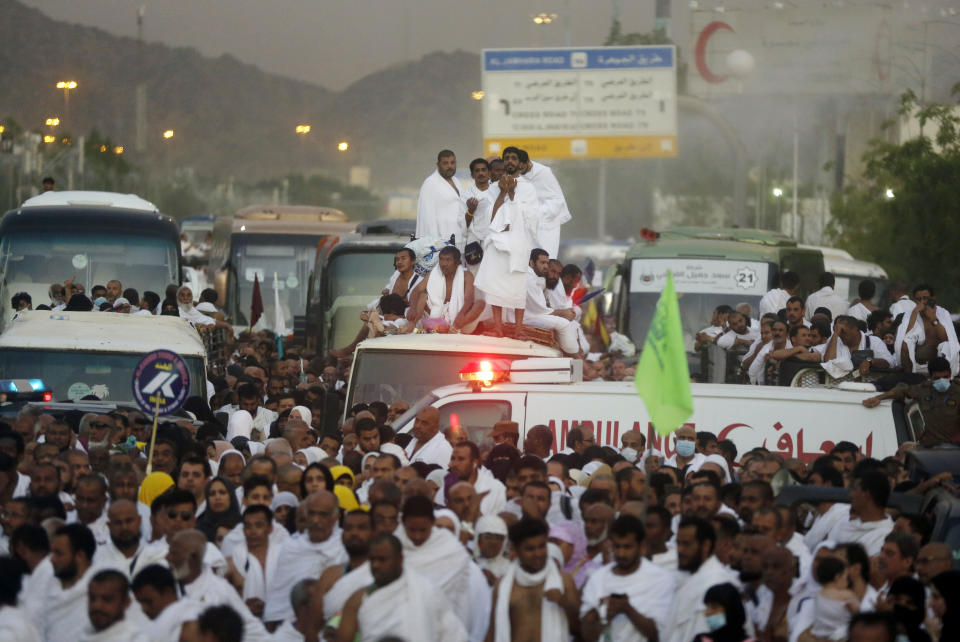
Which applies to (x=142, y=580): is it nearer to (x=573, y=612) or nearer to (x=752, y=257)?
(x=573, y=612)

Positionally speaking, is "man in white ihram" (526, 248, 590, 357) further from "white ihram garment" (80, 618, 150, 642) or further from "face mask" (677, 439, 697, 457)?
"white ihram garment" (80, 618, 150, 642)

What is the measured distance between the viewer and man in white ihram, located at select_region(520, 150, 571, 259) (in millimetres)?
16953

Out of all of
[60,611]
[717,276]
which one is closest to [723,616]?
[60,611]

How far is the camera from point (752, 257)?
73.8 ft

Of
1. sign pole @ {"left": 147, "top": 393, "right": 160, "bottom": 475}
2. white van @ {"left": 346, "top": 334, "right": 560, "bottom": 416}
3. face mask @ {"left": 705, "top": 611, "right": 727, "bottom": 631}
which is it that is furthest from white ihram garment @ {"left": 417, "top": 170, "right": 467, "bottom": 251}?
face mask @ {"left": 705, "top": 611, "right": 727, "bottom": 631}

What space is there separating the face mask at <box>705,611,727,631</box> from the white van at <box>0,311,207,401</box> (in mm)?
8006

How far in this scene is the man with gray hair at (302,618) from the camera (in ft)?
24.7

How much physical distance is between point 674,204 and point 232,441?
223 ft

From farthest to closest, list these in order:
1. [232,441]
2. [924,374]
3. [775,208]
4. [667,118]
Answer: [775,208] → [667,118] → [924,374] → [232,441]

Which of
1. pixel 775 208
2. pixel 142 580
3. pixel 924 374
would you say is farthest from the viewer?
pixel 775 208

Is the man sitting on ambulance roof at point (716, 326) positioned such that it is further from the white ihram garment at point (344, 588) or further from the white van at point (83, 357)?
the white ihram garment at point (344, 588)

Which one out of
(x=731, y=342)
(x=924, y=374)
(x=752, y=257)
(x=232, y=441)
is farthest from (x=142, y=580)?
(x=752, y=257)

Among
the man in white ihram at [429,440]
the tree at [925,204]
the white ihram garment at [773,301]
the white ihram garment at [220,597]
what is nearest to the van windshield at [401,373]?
the man in white ihram at [429,440]

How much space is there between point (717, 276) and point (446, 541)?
15.1 m
